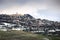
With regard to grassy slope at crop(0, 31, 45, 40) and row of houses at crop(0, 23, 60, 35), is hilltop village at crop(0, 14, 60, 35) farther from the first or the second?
grassy slope at crop(0, 31, 45, 40)

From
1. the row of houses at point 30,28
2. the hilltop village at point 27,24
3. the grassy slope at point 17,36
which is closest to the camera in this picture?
the grassy slope at point 17,36

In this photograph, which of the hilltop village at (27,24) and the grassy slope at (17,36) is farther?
the hilltop village at (27,24)

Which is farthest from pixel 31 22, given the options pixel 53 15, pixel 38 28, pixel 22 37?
pixel 22 37

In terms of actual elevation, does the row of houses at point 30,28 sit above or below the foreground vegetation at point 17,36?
above

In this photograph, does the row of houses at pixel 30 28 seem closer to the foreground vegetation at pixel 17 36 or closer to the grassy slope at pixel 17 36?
the foreground vegetation at pixel 17 36

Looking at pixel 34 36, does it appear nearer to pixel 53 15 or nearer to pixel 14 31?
pixel 14 31

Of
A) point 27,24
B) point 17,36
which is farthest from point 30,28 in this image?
point 17,36

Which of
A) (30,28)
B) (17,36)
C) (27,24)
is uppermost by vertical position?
(27,24)

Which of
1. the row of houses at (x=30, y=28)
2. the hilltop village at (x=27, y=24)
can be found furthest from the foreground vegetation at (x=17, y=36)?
the hilltop village at (x=27, y=24)

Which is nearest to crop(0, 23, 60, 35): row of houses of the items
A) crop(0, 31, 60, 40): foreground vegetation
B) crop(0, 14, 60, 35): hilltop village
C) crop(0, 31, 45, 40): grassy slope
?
crop(0, 14, 60, 35): hilltop village

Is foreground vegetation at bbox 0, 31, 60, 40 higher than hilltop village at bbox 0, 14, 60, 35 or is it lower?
lower

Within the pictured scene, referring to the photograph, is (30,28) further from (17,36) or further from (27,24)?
(17,36)

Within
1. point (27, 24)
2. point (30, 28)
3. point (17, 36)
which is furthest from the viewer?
point (27, 24)

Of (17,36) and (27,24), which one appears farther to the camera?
(27,24)
